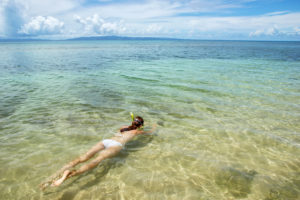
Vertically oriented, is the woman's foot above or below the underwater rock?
above

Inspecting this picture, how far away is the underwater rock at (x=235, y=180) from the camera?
4.75 meters

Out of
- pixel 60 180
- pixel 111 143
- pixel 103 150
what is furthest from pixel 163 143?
pixel 60 180

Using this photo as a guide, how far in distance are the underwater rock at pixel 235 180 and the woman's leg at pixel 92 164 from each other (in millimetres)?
3282

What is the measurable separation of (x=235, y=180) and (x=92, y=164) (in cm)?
411

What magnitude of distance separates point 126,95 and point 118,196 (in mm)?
8674

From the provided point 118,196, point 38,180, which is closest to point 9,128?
point 38,180

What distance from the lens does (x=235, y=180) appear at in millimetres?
5137

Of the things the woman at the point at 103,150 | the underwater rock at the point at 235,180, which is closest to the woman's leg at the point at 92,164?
the woman at the point at 103,150

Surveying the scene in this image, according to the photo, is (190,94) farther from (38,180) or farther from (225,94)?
(38,180)

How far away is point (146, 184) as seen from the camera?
5.02m

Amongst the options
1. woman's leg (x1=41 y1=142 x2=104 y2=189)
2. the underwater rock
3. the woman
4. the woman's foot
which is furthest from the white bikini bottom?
the underwater rock

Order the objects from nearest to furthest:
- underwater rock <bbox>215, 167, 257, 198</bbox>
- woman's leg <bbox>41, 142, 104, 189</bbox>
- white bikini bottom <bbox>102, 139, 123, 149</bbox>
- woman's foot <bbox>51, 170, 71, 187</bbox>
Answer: woman's foot <bbox>51, 170, 71, 187</bbox>, underwater rock <bbox>215, 167, 257, 198</bbox>, woman's leg <bbox>41, 142, 104, 189</bbox>, white bikini bottom <bbox>102, 139, 123, 149</bbox>

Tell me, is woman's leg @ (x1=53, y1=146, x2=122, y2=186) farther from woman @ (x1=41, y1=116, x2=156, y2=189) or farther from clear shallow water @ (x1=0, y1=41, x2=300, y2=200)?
clear shallow water @ (x1=0, y1=41, x2=300, y2=200)

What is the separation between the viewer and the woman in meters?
4.83
